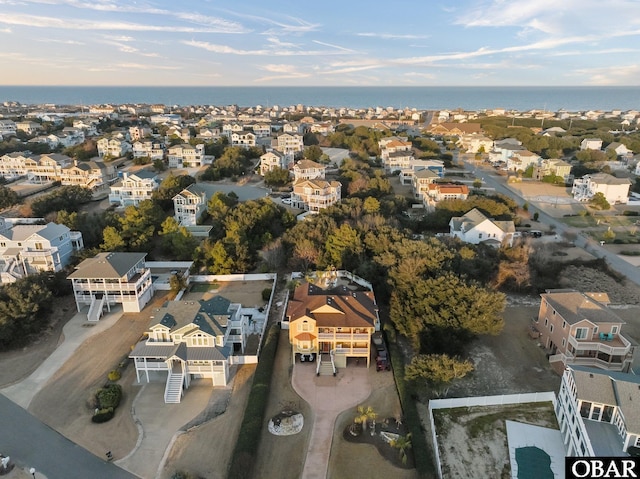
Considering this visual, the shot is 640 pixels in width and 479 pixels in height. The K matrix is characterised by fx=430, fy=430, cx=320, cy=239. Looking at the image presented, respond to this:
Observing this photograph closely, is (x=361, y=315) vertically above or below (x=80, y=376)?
above

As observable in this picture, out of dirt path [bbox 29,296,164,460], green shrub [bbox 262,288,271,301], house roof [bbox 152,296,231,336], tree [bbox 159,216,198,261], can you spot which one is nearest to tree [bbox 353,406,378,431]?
house roof [bbox 152,296,231,336]

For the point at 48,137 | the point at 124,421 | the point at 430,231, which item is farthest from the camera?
the point at 48,137

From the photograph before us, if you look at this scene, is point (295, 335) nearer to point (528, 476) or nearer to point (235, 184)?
point (528, 476)

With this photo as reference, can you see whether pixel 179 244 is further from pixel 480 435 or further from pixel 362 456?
pixel 480 435

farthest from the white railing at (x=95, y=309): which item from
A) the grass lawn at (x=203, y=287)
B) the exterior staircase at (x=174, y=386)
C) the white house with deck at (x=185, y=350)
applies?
the exterior staircase at (x=174, y=386)

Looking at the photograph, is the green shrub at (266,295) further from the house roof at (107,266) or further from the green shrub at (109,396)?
the green shrub at (109,396)

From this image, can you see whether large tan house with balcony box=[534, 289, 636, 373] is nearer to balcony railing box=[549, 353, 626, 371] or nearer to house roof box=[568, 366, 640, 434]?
balcony railing box=[549, 353, 626, 371]

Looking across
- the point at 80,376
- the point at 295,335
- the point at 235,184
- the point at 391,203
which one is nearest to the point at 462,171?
the point at 391,203
